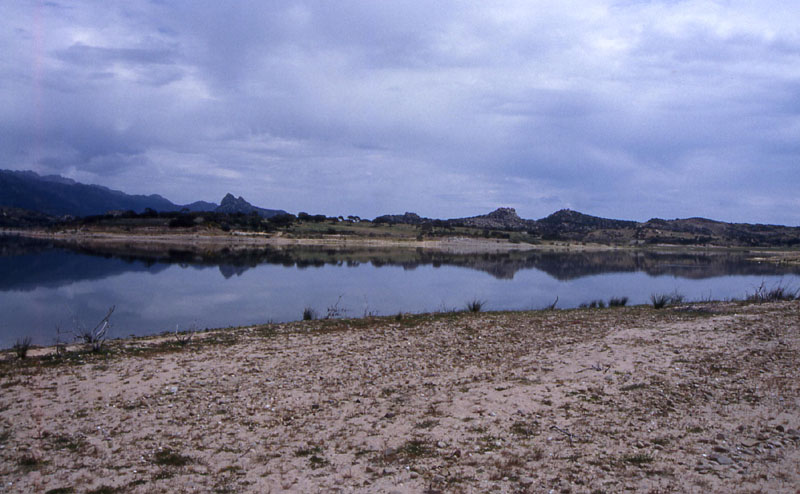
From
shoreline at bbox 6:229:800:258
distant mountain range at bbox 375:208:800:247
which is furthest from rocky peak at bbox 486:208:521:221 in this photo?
shoreline at bbox 6:229:800:258

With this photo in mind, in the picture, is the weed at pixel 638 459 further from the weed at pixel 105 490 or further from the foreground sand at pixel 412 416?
the weed at pixel 105 490

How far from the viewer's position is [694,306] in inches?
564

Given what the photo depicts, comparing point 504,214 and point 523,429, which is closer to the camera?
point 523,429

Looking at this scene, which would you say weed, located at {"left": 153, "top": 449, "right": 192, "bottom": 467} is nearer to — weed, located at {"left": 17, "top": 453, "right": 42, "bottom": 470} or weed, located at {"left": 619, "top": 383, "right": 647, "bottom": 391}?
weed, located at {"left": 17, "top": 453, "right": 42, "bottom": 470}

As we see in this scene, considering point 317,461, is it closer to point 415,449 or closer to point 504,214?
point 415,449

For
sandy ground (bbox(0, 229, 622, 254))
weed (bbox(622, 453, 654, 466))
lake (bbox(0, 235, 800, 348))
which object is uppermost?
sandy ground (bbox(0, 229, 622, 254))

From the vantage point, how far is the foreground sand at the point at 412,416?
414cm

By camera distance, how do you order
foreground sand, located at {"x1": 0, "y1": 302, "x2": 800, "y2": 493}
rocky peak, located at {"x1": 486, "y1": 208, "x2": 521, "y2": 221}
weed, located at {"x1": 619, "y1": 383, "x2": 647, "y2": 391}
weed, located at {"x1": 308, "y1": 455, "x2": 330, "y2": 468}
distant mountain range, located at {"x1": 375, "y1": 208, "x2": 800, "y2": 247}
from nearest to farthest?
foreground sand, located at {"x1": 0, "y1": 302, "x2": 800, "y2": 493} → weed, located at {"x1": 308, "y1": 455, "x2": 330, "y2": 468} → weed, located at {"x1": 619, "y1": 383, "x2": 647, "y2": 391} → distant mountain range, located at {"x1": 375, "y1": 208, "x2": 800, "y2": 247} → rocky peak, located at {"x1": 486, "y1": 208, "x2": 521, "y2": 221}

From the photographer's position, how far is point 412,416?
5.55 meters

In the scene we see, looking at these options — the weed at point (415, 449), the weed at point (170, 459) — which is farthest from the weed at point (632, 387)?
the weed at point (170, 459)

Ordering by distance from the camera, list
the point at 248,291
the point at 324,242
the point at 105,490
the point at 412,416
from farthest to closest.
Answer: the point at 324,242 → the point at 248,291 → the point at 412,416 → the point at 105,490

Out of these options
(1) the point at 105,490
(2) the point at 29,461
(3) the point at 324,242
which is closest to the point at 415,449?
(1) the point at 105,490

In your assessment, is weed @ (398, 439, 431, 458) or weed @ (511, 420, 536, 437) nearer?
weed @ (398, 439, 431, 458)

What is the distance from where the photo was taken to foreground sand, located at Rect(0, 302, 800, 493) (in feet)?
13.6
